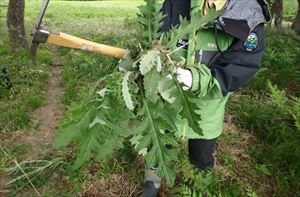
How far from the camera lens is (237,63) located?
8.77 feet

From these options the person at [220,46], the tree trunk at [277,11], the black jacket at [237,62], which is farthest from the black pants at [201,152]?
the tree trunk at [277,11]

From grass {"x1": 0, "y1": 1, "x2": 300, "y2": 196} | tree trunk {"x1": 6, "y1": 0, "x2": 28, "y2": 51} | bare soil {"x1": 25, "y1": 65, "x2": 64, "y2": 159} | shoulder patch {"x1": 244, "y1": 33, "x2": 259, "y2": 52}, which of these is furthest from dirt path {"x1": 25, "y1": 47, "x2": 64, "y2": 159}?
shoulder patch {"x1": 244, "y1": 33, "x2": 259, "y2": 52}

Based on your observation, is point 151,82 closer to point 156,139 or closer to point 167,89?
point 167,89

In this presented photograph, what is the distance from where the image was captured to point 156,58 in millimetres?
2254

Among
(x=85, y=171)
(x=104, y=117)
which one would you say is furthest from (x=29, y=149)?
(x=104, y=117)

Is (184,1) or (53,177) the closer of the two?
(184,1)

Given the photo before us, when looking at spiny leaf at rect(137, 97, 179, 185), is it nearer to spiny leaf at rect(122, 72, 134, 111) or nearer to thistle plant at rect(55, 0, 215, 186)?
thistle plant at rect(55, 0, 215, 186)

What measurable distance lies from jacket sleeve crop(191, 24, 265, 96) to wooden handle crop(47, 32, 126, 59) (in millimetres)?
587

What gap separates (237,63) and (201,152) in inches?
38.1

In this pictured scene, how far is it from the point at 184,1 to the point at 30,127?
2881 millimetres

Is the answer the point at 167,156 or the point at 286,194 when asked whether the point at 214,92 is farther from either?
the point at 286,194

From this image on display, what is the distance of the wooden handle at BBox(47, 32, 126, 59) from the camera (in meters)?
2.62

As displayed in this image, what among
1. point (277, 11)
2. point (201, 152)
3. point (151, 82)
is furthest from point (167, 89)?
point (277, 11)

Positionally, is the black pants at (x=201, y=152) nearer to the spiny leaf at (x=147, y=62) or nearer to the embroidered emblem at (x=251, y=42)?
the embroidered emblem at (x=251, y=42)
